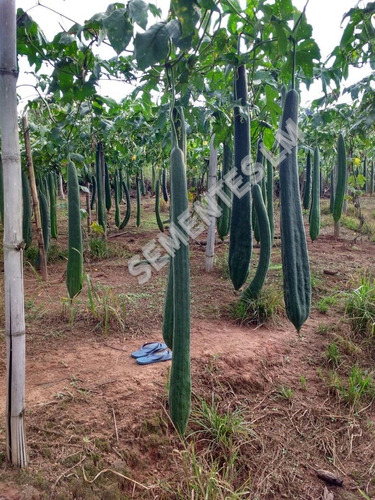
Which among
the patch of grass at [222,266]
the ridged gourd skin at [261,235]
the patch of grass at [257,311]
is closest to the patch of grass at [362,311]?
the patch of grass at [257,311]

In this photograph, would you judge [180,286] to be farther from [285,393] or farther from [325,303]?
[325,303]

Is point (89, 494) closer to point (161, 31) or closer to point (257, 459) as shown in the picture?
point (257, 459)

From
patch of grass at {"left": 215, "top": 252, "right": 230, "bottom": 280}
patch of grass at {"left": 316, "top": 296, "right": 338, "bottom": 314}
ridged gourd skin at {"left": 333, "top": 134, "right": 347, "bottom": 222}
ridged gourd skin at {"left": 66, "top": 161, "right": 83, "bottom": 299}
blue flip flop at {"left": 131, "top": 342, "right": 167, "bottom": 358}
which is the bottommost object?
blue flip flop at {"left": 131, "top": 342, "right": 167, "bottom": 358}

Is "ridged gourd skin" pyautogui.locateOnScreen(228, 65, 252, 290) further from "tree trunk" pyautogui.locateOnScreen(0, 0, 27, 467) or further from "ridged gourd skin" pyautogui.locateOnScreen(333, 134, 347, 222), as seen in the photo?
"ridged gourd skin" pyautogui.locateOnScreen(333, 134, 347, 222)

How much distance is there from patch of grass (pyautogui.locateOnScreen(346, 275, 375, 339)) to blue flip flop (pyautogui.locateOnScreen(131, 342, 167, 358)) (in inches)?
81.7

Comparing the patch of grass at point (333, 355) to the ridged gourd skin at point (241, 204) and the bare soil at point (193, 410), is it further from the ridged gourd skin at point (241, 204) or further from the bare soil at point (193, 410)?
the ridged gourd skin at point (241, 204)

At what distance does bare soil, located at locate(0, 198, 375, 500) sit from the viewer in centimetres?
228

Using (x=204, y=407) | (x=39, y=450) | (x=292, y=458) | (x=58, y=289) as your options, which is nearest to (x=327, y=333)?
(x=292, y=458)

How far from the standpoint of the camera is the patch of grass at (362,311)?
4137mm

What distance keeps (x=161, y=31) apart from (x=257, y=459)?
2624 mm

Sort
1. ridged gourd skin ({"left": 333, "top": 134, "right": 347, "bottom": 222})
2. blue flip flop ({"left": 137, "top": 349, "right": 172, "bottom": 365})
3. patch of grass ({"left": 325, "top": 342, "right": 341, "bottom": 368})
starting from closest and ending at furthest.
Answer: blue flip flop ({"left": 137, "top": 349, "right": 172, "bottom": 365}), patch of grass ({"left": 325, "top": 342, "right": 341, "bottom": 368}), ridged gourd skin ({"left": 333, "top": 134, "right": 347, "bottom": 222})

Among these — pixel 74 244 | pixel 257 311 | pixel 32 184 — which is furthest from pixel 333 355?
pixel 32 184

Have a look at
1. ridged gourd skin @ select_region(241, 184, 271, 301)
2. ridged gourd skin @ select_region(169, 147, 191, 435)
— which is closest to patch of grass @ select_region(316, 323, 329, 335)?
ridged gourd skin @ select_region(241, 184, 271, 301)

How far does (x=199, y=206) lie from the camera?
729 centimetres
